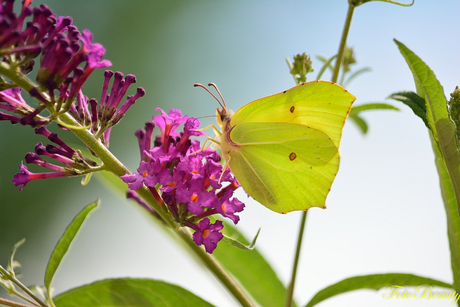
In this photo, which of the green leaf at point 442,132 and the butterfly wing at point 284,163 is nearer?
the green leaf at point 442,132

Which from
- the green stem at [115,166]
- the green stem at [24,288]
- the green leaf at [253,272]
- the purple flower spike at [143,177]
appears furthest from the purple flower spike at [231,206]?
the green stem at [24,288]

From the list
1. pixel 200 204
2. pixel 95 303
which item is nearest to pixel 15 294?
pixel 95 303

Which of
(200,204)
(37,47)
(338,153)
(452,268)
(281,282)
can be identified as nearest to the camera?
(37,47)

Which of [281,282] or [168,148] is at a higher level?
[168,148]

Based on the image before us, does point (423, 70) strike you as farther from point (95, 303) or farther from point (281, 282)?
point (95, 303)

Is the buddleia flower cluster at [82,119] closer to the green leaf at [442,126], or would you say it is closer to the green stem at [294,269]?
the green stem at [294,269]

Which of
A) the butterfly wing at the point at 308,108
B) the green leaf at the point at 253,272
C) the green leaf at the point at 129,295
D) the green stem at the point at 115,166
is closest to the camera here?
the green stem at the point at 115,166
